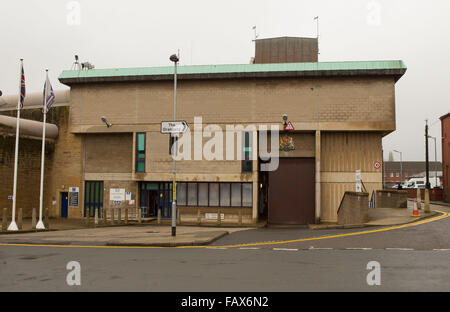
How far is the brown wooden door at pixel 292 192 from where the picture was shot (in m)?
28.2

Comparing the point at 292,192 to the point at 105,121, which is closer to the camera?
the point at 292,192

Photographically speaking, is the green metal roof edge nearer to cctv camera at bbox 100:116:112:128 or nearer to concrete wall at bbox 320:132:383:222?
cctv camera at bbox 100:116:112:128

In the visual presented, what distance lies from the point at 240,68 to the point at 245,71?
1.69ft

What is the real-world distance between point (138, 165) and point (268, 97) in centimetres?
1042

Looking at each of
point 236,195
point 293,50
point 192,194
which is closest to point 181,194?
point 192,194

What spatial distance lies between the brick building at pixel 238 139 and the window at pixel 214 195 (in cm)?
7

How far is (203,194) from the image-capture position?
2950 cm

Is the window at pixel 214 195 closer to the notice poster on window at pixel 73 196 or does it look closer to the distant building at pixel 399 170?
the notice poster on window at pixel 73 196

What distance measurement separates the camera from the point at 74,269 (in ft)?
32.8

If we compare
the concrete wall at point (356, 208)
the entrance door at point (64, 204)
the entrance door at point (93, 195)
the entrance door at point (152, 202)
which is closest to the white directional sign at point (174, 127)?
the concrete wall at point (356, 208)

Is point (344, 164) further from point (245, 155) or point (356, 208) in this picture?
point (356, 208)

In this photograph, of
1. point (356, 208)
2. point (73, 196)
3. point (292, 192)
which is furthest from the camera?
point (73, 196)
